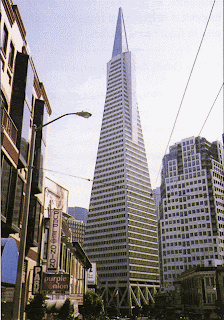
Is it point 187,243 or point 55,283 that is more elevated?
point 187,243

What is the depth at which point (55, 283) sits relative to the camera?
28062mm

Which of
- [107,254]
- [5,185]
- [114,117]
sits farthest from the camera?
[114,117]

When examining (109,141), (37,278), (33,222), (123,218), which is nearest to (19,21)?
(33,222)

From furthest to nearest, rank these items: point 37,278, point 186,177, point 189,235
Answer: point 186,177 < point 189,235 < point 37,278

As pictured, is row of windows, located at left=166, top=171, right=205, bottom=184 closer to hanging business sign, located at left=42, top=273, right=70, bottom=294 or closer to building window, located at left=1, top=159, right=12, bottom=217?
hanging business sign, located at left=42, top=273, right=70, bottom=294

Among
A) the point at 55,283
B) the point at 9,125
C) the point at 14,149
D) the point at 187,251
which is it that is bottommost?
the point at 55,283

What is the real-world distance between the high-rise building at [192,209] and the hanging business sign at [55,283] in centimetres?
11794

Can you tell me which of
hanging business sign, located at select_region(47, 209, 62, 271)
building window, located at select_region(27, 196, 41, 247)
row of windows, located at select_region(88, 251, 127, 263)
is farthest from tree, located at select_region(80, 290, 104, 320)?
row of windows, located at select_region(88, 251, 127, 263)

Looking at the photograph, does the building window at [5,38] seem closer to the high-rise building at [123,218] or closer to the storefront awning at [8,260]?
the storefront awning at [8,260]

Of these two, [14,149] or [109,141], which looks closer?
[14,149]

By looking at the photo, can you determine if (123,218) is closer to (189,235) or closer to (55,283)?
(189,235)

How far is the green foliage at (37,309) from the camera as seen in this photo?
22.5m

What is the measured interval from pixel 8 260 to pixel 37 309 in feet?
24.6

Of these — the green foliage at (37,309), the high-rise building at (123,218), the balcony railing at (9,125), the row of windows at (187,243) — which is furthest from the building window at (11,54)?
the row of windows at (187,243)
